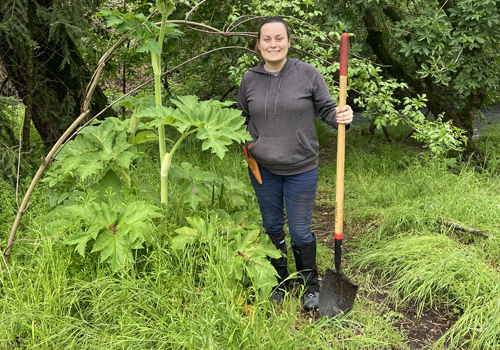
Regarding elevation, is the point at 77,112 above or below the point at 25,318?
above

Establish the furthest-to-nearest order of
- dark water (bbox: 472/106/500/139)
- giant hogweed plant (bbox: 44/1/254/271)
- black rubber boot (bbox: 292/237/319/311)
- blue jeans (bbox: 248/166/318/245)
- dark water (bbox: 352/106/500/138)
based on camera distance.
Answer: dark water (bbox: 472/106/500/139) < dark water (bbox: 352/106/500/138) < black rubber boot (bbox: 292/237/319/311) < blue jeans (bbox: 248/166/318/245) < giant hogweed plant (bbox: 44/1/254/271)

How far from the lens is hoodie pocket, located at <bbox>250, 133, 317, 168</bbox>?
239cm

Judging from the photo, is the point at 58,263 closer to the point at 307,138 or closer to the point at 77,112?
the point at 307,138

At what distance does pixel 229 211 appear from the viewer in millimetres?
3145

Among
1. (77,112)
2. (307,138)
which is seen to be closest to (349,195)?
(307,138)

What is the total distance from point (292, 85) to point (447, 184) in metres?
2.47

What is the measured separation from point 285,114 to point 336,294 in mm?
1179

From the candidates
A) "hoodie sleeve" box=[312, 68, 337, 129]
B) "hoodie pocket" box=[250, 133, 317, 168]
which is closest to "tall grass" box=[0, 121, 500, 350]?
"hoodie pocket" box=[250, 133, 317, 168]

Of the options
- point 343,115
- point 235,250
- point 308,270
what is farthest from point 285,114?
point 308,270

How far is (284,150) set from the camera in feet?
7.86

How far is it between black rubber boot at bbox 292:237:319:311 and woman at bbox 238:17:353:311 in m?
0.15

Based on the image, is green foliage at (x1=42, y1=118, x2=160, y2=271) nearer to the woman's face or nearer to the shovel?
the woman's face

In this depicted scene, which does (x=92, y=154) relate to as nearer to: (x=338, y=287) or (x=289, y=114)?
(x=289, y=114)

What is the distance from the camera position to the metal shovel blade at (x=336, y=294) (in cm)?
253
